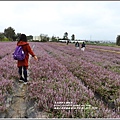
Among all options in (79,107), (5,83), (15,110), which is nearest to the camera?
(79,107)

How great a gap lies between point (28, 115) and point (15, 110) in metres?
0.40

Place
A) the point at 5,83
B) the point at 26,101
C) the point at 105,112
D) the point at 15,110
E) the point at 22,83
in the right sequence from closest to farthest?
the point at 105,112
the point at 15,110
the point at 26,101
the point at 5,83
the point at 22,83

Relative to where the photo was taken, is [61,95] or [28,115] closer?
[28,115]

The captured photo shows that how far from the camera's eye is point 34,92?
169 inches

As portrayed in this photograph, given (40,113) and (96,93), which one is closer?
(40,113)

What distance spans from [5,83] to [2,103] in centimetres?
138

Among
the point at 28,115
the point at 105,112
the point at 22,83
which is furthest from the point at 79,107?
the point at 22,83

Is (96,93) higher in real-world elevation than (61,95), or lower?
lower


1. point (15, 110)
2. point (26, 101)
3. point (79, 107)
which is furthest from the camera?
point (26, 101)

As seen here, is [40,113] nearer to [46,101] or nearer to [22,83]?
[46,101]

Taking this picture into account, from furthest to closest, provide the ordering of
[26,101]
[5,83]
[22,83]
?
[22,83], [5,83], [26,101]

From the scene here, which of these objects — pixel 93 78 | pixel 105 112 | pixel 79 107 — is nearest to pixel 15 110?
pixel 79 107

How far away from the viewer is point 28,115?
135 inches

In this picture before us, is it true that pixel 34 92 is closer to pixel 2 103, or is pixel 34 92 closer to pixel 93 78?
pixel 2 103
